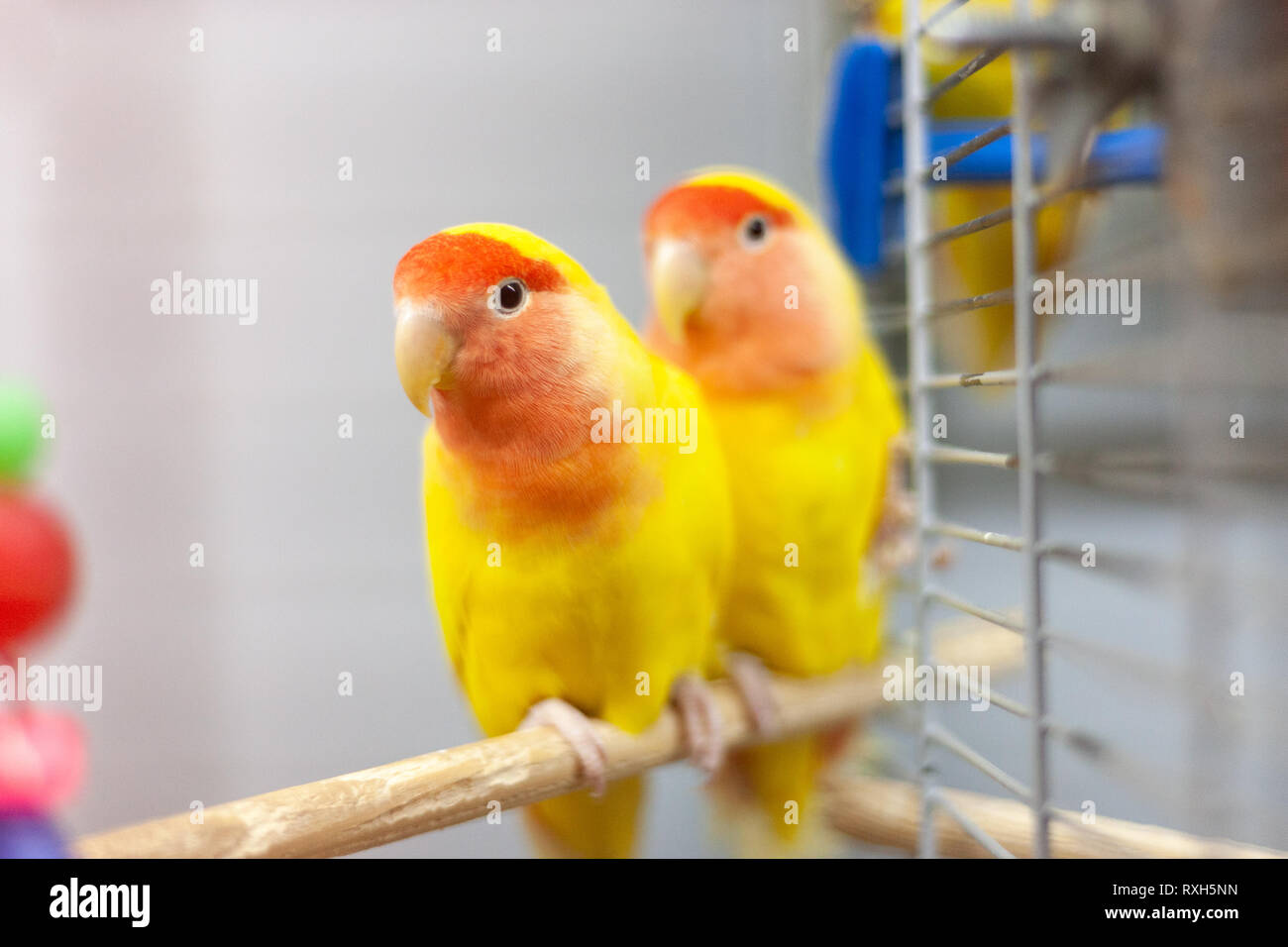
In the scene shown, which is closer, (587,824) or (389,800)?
(389,800)

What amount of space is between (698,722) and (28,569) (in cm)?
55

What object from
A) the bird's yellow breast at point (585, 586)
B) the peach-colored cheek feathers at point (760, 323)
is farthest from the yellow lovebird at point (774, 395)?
the bird's yellow breast at point (585, 586)

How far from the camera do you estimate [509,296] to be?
56cm

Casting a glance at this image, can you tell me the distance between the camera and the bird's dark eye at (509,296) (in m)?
0.55

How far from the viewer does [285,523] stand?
91 centimetres

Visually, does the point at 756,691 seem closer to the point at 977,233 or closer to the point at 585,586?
the point at 585,586

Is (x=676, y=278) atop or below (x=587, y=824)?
atop

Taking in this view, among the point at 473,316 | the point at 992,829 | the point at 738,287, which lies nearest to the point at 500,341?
the point at 473,316

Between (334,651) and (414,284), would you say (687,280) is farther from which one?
(334,651)

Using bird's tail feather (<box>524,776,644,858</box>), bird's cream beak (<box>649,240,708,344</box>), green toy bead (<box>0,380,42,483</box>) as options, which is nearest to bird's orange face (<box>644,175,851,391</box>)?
bird's cream beak (<box>649,240,708,344</box>)

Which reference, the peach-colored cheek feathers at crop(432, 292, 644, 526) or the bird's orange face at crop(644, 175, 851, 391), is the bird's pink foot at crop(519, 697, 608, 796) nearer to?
the peach-colored cheek feathers at crop(432, 292, 644, 526)

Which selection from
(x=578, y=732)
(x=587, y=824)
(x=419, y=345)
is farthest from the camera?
(x=587, y=824)

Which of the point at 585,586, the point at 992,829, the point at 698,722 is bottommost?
the point at 992,829
